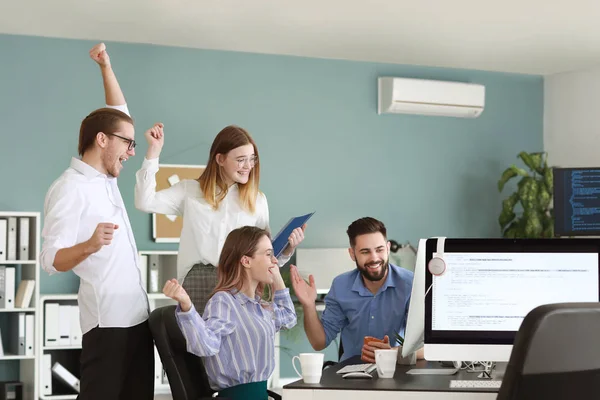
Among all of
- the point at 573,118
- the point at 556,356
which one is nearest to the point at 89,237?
the point at 556,356

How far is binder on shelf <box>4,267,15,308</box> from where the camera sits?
5.95m

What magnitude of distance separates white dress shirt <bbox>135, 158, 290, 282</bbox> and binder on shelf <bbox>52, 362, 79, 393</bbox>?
2.80 meters

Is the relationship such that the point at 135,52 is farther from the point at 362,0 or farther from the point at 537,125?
the point at 537,125

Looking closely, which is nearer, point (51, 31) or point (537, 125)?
point (51, 31)

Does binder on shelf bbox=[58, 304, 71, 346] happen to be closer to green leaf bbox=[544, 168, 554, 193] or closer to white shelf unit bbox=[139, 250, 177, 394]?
white shelf unit bbox=[139, 250, 177, 394]

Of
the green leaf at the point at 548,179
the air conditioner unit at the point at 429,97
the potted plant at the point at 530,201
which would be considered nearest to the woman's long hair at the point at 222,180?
the air conditioner unit at the point at 429,97

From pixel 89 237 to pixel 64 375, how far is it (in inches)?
136

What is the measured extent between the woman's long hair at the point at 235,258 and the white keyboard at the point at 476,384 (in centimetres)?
82

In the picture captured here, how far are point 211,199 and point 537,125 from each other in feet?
16.7

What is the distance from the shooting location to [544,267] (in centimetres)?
271

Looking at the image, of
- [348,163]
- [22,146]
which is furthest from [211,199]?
[348,163]

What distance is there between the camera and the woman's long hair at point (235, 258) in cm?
304

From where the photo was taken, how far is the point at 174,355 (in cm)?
285

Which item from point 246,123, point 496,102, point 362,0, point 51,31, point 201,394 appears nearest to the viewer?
point 201,394
